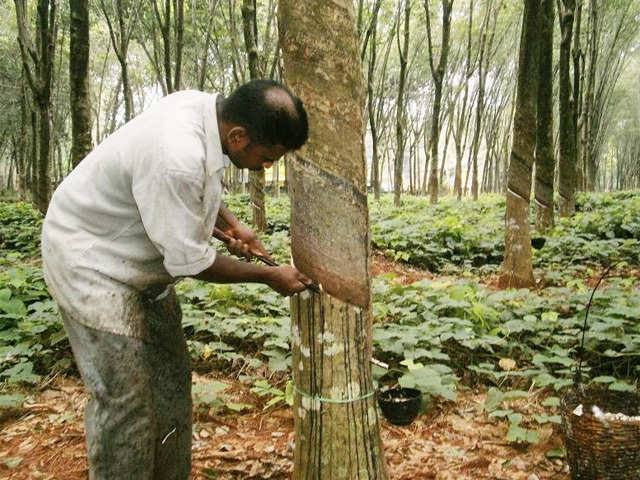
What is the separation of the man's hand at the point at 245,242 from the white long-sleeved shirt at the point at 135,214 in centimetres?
44

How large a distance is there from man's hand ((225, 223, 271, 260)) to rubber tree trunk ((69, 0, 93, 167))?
15.8 ft

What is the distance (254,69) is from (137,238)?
7.40 meters

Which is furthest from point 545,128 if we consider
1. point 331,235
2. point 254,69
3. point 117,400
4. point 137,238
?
point 117,400

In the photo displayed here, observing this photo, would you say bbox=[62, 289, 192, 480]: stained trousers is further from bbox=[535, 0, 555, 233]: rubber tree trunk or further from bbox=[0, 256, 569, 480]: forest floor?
bbox=[535, 0, 555, 233]: rubber tree trunk

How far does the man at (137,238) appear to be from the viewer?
1709 mm

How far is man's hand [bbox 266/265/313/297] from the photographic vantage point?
74.0 inches

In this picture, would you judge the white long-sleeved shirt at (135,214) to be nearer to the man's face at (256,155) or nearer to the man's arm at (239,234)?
the man's face at (256,155)

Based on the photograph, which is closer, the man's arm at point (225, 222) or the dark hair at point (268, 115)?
the dark hair at point (268, 115)

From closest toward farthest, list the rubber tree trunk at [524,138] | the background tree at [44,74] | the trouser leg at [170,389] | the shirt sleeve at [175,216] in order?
the shirt sleeve at [175,216], the trouser leg at [170,389], the rubber tree trunk at [524,138], the background tree at [44,74]

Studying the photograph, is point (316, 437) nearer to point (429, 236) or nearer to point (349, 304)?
point (349, 304)

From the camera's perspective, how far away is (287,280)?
1.90m

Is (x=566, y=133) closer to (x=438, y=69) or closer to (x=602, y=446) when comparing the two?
(x=438, y=69)

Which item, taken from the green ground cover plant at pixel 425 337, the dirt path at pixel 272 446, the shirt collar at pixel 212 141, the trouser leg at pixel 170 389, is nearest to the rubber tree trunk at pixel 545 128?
the green ground cover plant at pixel 425 337

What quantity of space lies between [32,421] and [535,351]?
3516 millimetres
